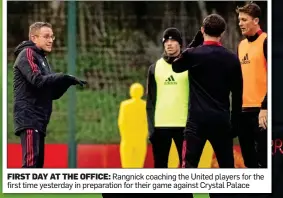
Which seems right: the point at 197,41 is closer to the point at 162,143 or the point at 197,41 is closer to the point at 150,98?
the point at 150,98

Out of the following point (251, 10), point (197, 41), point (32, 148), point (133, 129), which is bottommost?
point (32, 148)

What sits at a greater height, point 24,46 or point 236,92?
point 24,46

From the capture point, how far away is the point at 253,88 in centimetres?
793

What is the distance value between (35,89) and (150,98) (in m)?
0.86

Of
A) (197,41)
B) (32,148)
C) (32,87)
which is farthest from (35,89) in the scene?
(197,41)

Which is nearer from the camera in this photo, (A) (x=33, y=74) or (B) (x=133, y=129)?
(A) (x=33, y=74)

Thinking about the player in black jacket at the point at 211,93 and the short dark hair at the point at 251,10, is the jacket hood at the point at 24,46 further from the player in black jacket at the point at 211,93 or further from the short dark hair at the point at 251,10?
the short dark hair at the point at 251,10

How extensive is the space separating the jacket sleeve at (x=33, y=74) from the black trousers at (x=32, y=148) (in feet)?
1.17

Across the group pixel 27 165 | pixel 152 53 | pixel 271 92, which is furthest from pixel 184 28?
pixel 27 165

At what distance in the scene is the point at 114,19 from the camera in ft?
26.1

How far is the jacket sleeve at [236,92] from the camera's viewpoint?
788 cm

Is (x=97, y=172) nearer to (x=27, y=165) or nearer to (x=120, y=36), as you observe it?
(x=27, y=165)

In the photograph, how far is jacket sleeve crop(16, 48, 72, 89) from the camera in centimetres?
782
